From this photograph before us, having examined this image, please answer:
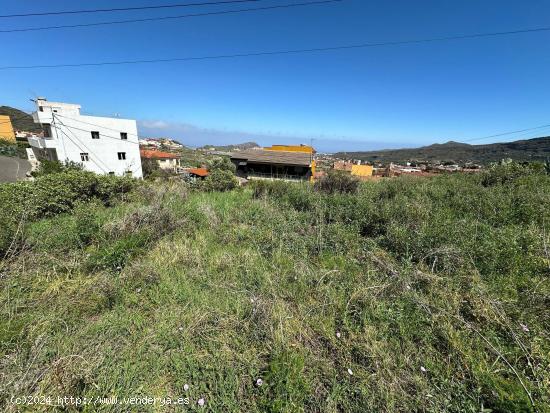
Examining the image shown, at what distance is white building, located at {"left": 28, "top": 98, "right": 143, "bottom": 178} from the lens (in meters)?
20.9

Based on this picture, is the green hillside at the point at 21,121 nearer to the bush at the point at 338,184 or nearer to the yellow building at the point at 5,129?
Answer: the yellow building at the point at 5,129

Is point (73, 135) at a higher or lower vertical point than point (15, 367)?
Answer: higher

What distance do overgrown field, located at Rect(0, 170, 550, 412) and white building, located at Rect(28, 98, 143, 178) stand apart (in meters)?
19.9

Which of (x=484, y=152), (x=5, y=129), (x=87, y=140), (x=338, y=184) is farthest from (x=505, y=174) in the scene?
(x=5, y=129)

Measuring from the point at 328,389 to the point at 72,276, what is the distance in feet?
12.1

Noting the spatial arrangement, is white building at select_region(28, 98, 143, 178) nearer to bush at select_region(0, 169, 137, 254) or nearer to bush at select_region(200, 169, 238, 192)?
bush at select_region(200, 169, 238, 192)

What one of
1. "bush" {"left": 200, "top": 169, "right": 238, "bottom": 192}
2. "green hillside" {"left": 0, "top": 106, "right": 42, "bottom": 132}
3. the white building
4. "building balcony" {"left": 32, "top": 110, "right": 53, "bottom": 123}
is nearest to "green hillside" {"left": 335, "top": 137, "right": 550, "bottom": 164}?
"bush" {"left": 200, "top": 169, "right": 238, "bottom": 192}

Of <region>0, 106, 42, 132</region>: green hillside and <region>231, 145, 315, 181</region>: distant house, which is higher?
<region>0, 106, 42, 132</region>: green hillside

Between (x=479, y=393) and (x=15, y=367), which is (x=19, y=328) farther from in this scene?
(x=479, y=393)

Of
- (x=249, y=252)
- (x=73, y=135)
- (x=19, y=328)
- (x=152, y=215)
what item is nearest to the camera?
(x=19, y=328)

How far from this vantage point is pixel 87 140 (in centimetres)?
2244

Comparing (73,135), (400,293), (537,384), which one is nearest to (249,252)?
(400,293)

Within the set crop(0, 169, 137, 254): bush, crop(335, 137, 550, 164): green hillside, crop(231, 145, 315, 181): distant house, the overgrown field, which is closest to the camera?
the overgrown field

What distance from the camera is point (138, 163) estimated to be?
26.1 m
